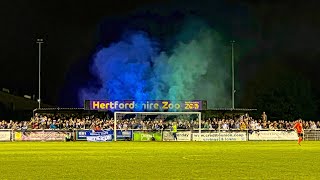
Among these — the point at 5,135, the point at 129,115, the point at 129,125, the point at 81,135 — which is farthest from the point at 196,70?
the point at 5,135

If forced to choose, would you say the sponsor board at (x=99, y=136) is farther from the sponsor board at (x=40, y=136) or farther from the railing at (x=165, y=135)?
the sponsor board at (x=40, y=136)

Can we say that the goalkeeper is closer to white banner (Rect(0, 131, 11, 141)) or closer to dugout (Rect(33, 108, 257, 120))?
dugout (Rect(33, 108, 257, 120))

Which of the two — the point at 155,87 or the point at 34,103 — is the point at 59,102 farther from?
the point at 155,87

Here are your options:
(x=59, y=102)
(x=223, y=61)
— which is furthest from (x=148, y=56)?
(x=59, y=102)

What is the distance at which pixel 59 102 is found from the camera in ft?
350

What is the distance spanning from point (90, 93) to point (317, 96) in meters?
39.7

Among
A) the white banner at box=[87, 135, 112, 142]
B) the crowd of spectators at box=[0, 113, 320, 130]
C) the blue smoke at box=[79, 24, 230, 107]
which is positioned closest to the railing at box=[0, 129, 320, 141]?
the white banner at box=[87, 135, 112, 142]

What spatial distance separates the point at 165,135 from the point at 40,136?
11278 millimetres

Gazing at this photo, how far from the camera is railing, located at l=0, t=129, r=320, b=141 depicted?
6003 cm

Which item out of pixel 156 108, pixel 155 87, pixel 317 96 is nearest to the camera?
pixel 156 108

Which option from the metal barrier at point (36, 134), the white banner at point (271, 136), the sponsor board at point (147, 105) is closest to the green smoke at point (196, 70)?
the sponsor board at point (147, 105)

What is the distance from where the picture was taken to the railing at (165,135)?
6003cm

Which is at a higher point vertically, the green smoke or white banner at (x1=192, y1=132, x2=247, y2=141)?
the green smoke

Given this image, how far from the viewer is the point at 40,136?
60.1m
